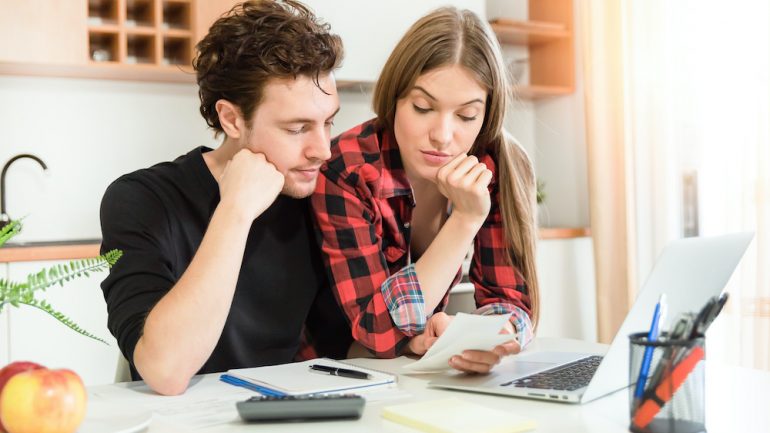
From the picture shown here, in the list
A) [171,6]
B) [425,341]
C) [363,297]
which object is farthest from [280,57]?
[171,6]

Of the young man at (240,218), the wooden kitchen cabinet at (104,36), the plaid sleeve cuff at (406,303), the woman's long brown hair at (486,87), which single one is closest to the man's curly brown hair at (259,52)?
the young man at (240,218)

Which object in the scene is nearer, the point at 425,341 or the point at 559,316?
the point at 425,341

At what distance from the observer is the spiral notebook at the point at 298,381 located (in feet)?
3.33

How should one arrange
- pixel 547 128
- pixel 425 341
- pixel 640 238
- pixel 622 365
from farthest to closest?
pixel 547 128, pixel 640 238, pixel 425 341, pixel 622 365

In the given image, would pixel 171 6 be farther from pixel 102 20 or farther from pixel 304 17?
pixel 304 17

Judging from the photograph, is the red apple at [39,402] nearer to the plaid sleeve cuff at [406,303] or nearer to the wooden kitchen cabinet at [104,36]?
the plaid sleeve cuff at [406,303]

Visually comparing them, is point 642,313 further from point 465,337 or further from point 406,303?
point 406,303

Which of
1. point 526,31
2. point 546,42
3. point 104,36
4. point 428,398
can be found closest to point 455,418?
point 428,398

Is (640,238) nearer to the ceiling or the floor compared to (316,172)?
nearer to the floor

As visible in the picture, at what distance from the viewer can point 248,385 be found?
107 cm

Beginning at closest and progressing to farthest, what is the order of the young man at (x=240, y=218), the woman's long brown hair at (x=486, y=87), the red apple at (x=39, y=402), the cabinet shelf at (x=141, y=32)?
the red apple at (x=39, y=402) → the young man at (x=240, y=218) → the woman's long brown hair at (x=486, y=87) → the cabinet shelf at (x=141, y=32)

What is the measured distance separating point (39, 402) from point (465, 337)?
532 millimetres

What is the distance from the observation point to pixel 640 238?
3256mm

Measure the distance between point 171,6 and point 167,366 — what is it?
2209mm
